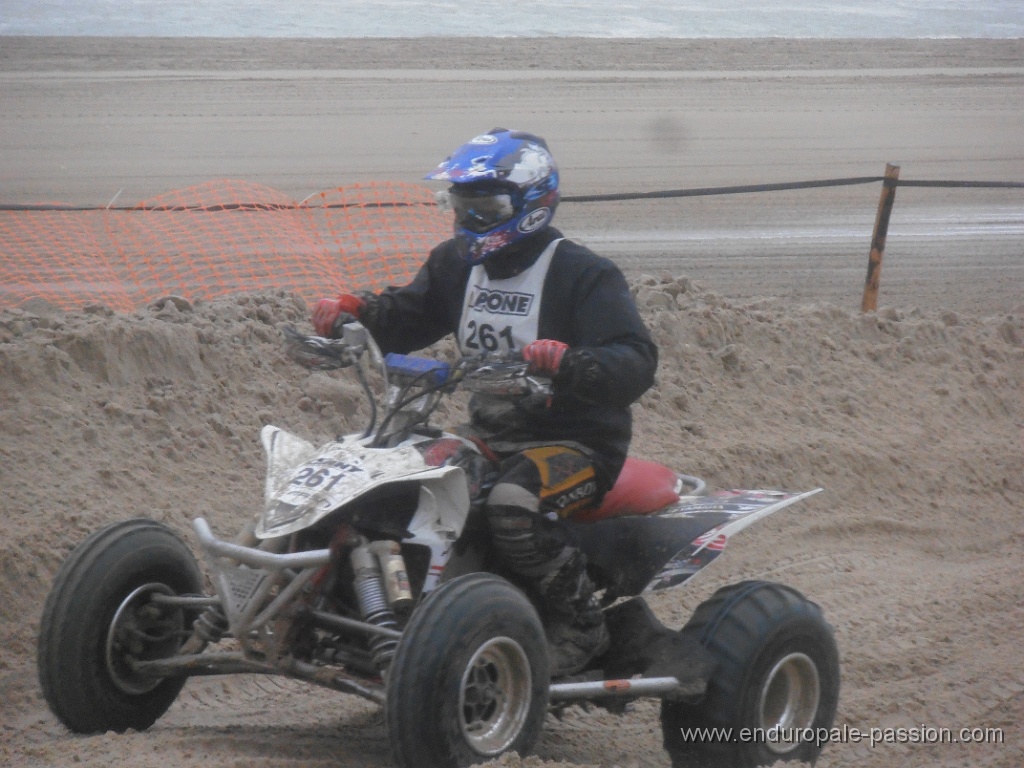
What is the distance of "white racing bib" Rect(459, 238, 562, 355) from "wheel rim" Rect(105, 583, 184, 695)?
52.6 inches

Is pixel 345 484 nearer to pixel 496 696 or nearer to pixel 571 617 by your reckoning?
pixel 496 696

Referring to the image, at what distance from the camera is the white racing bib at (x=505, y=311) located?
14.0ft

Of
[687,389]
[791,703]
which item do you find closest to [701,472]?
[687,389]

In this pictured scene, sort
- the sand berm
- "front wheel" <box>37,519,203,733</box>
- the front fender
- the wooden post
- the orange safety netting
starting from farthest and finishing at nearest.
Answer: the wooden post, the orange safety netting, the sand berm, "front wheel" <box>37,519,203,733</box>, the front fender

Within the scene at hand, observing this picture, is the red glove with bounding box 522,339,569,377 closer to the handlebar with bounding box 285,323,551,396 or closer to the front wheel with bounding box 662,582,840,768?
the handlebar with bounding box 285,323,551,396

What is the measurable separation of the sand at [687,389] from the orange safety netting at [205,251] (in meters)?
1.53

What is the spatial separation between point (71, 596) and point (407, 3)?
2983 centimetres

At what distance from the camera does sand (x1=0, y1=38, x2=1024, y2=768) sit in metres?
4.94

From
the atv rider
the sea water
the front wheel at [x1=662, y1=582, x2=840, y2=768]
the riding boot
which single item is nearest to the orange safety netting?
the atv rider

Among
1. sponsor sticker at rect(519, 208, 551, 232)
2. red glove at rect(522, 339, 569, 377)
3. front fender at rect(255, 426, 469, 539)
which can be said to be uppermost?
sponsor sticker at rect(519, 208, 551, 232)

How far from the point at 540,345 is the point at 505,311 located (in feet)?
1.63

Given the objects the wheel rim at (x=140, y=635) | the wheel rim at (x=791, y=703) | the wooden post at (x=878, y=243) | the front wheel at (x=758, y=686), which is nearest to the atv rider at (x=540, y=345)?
the front wheel at (x=758, y=686)

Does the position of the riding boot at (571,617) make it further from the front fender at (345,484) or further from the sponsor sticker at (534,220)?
the sponsor sticker at (534,220)

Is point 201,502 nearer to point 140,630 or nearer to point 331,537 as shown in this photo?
point 140,630
